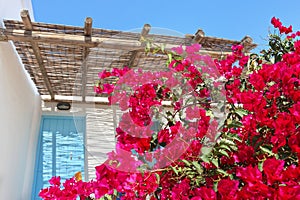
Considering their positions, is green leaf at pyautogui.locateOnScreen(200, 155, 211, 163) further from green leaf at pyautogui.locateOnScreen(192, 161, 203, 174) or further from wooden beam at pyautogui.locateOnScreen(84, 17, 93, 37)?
wooden beam at pyautogui.locateOnScreen(84, 17, 93, 37)

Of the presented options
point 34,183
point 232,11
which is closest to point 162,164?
point 232,11

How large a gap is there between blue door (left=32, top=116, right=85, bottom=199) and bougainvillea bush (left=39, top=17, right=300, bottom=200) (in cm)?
304

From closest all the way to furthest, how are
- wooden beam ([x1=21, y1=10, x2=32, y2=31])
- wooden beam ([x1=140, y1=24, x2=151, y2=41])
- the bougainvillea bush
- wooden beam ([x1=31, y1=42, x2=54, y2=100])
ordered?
the bougainvillea bush < wooden beam ([x1=140, y1=24, x2=151, y2=41]) < wooden beam ([x1=21, y1=10, x2=32, y2=31]) < wooden beam ([x1=31, y1=42, x2=54, y2=100])

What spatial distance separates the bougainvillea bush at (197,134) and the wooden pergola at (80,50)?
4.8 inches

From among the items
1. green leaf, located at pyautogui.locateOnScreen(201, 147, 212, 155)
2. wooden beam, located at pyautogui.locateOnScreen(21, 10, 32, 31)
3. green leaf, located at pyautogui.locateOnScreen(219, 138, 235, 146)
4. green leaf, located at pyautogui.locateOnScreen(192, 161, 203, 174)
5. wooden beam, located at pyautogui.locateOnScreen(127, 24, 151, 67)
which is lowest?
green leaf, located at pyautogui.locateOnScreen(192, 161, 203, 174)

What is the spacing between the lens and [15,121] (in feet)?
10.9

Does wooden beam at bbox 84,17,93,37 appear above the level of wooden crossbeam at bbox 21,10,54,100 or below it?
below

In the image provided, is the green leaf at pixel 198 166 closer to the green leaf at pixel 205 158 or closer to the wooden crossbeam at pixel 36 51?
the green leaf at pixel 205 158

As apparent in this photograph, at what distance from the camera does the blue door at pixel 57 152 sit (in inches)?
168

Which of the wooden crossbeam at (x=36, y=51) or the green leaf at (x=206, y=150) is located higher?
the wooden crossbeam at (x=36, y=51)

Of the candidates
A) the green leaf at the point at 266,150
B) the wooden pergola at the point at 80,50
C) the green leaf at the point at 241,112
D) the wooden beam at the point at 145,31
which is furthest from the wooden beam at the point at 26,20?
the green leaf at the point at 266,150

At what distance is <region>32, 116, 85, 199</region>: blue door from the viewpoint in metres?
4.27

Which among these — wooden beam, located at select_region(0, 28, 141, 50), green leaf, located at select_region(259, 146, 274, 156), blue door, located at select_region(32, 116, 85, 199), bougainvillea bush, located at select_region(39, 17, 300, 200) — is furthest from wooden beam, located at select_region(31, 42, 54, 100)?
green leaf, located at select_region(259, 146, 274, 156)

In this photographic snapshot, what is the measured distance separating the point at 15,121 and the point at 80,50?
48.8 inches
